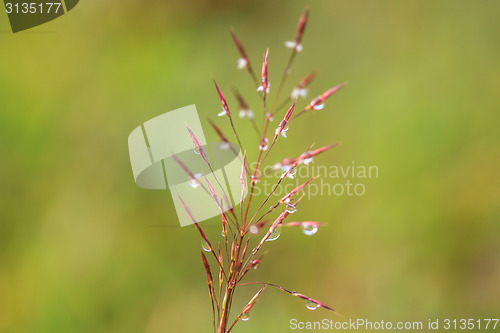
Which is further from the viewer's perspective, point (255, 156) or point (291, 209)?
point (255, 156)

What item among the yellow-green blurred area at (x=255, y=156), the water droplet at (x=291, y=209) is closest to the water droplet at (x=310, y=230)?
the water droplet at (x=291, y=209)

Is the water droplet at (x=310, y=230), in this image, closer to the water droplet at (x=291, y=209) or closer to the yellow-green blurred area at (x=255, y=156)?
the water droplet at (x=291, y=209)

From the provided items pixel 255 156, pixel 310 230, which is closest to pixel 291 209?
pixel 310 230

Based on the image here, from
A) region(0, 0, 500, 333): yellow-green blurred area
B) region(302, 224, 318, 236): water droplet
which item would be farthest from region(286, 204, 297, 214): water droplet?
region(0, 0, 500, 333): yellow-green blurred area

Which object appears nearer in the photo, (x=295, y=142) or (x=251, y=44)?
(x=295, y=142)

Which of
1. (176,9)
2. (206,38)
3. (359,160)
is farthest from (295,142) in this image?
(176,9)

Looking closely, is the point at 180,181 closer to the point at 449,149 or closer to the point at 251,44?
the point at 251,44

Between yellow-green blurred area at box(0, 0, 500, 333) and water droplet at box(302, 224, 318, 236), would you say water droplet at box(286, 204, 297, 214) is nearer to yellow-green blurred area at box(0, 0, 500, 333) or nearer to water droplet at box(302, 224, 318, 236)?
water droplet at box(302, 224, 318, 236)

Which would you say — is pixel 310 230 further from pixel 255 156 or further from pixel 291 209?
pixel 255 156

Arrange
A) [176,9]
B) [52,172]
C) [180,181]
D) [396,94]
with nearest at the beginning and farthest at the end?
[180,181] < [52,172] < [396,94] < [176,9]
